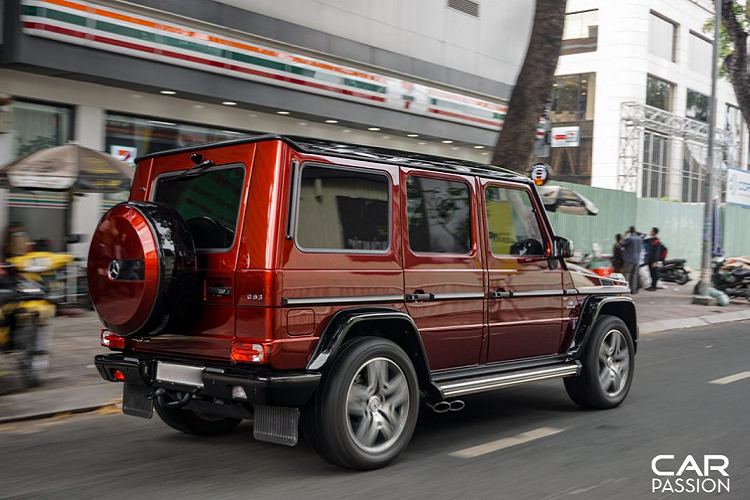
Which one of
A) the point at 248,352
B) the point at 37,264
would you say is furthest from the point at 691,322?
the point at 248,352

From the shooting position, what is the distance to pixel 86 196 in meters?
13.2

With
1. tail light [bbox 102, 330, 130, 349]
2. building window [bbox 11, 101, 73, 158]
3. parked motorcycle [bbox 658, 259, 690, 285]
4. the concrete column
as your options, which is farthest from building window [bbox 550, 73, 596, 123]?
tail light [bbox 102, 330, 130, 349]

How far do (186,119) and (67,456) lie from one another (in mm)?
9983

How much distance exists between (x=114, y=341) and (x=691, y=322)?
12565mm

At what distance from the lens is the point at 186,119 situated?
14602 millimetres

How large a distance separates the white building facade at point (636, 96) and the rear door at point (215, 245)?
108 feet

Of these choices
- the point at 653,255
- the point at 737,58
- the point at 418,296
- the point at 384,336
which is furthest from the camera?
the point at 737,58

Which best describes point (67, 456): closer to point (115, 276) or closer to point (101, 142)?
point (115, 276)

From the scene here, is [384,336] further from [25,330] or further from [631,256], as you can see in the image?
[631,256]

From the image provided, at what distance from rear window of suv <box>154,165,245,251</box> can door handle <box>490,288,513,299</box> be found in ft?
6.82

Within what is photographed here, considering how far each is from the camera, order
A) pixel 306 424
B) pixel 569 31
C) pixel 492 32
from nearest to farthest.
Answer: pixel 306 424 < pixel 492 32 < pixel 569 31

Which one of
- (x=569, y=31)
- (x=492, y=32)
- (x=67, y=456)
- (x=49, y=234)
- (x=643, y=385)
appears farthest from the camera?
(x=569, y=31)

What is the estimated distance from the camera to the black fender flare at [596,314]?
22.0 feet

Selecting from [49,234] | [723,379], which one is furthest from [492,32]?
[723,379]
